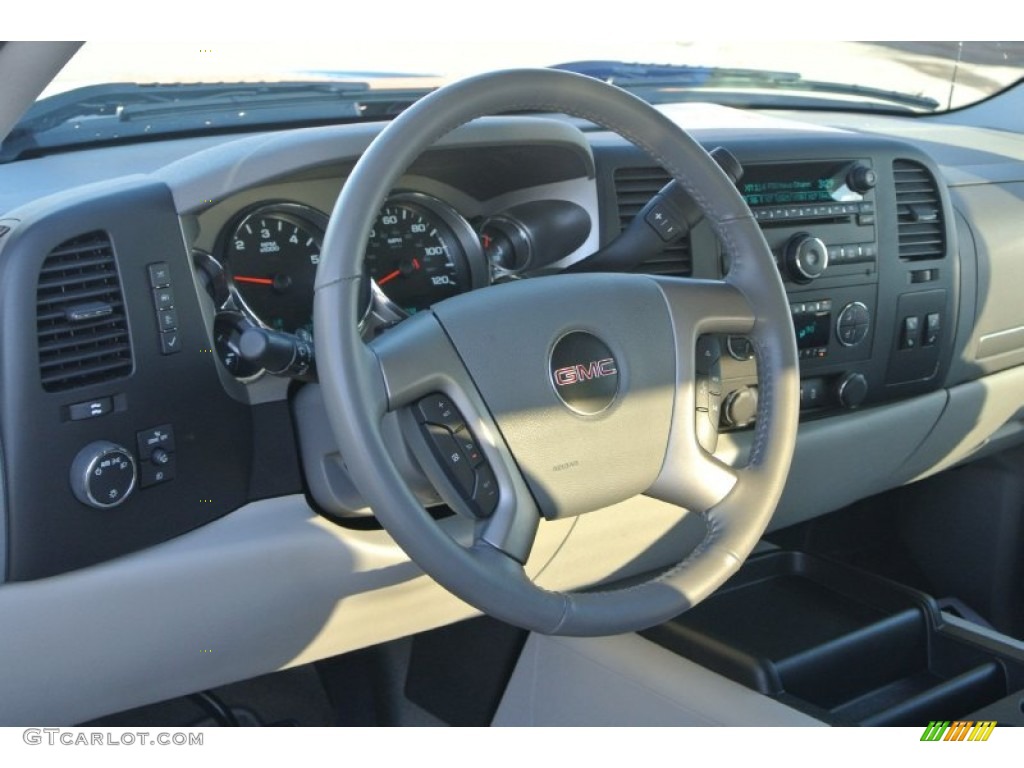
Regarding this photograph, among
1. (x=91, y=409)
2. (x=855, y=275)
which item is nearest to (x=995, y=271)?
(x=855, y=275)

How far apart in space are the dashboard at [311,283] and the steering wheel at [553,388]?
0.11 meters

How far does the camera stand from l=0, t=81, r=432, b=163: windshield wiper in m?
2.12

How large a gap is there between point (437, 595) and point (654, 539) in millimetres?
483

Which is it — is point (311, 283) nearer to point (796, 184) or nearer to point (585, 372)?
point (585, 372)

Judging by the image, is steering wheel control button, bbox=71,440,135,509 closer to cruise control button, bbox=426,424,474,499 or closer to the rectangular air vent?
the rectangular air vent

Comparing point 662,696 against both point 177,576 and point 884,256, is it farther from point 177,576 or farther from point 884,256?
point 884,256

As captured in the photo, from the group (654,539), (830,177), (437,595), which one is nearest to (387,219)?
(437,595)

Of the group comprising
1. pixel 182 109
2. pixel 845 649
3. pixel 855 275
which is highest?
pixel 182 109

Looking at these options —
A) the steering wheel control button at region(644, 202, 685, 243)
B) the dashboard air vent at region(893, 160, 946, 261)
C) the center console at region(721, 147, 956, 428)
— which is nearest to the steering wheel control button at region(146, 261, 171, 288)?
the steering wheel control button at region(644, 202, 685, 243)

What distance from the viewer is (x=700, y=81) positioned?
3.11m

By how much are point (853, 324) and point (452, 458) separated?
4.30 feet

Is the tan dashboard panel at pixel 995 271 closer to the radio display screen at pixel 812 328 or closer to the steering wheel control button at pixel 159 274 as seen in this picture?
the radio display screen at pixel 812 328

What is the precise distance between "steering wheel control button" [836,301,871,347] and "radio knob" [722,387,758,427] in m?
0.34
